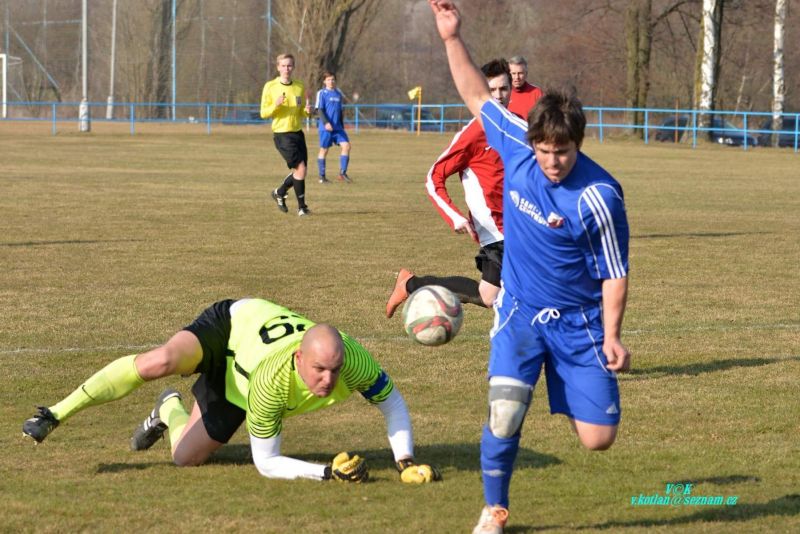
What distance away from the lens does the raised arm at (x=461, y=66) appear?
16.6ft

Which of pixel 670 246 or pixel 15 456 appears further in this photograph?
pixel 670 246

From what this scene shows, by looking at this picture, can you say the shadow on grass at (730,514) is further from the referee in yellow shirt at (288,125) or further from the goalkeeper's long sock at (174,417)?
the referee in yellow shirt at (288,125)

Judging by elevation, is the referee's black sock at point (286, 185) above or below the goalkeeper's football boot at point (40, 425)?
above

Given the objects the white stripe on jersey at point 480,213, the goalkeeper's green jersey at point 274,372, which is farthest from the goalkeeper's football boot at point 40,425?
the white stripe on jersey at point 480,213

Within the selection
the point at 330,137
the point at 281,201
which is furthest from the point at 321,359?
the point at 330,137

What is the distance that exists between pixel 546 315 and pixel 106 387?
7.02 ft

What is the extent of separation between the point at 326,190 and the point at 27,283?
1125 centimetres

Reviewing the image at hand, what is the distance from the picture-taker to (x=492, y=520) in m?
4.57

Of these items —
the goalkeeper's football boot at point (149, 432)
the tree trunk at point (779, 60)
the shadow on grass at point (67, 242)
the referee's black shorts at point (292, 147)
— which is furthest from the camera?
the tree trunk at point (779, 60)

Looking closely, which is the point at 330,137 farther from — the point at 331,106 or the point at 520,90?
the point at 520,90

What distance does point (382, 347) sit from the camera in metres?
8.48

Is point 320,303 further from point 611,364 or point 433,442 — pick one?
point 611,364

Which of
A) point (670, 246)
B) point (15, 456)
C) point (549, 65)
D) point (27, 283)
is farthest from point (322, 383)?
point (549, 65)

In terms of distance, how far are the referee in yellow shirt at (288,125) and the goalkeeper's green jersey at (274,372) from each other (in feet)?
37.8
